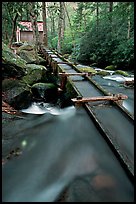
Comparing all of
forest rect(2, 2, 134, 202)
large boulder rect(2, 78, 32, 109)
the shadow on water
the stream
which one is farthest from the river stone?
the shadow on water

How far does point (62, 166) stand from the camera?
3795 millimetres

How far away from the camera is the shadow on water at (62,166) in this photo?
10.4 ft

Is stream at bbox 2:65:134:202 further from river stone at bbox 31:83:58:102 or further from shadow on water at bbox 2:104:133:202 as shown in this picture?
river stone at bbox 31:83:58:102

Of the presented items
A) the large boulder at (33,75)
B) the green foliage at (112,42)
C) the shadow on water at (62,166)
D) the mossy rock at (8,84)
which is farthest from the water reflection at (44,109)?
the green foliage at (112,42)

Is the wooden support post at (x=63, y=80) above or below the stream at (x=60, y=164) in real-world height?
above

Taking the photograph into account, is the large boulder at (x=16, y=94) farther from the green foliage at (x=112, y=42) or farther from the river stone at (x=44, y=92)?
the green foliage at (x=112, y=42)

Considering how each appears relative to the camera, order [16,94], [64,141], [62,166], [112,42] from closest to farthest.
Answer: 1. [62,166]
2. [64,141]
3. [16,94]
4. [112,42]

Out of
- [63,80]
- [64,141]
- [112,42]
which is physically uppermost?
[112,42]

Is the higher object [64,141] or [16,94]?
[16,94]

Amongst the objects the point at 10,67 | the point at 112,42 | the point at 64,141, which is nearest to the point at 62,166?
the point at 64,141

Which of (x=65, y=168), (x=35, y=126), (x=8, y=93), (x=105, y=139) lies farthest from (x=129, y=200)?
(x=8, y=93)

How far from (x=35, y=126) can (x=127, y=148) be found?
93.1 inches

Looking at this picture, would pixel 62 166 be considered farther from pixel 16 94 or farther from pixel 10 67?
pixel 10 67

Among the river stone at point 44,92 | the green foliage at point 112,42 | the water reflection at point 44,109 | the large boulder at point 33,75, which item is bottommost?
the water reflection at point 44,109
